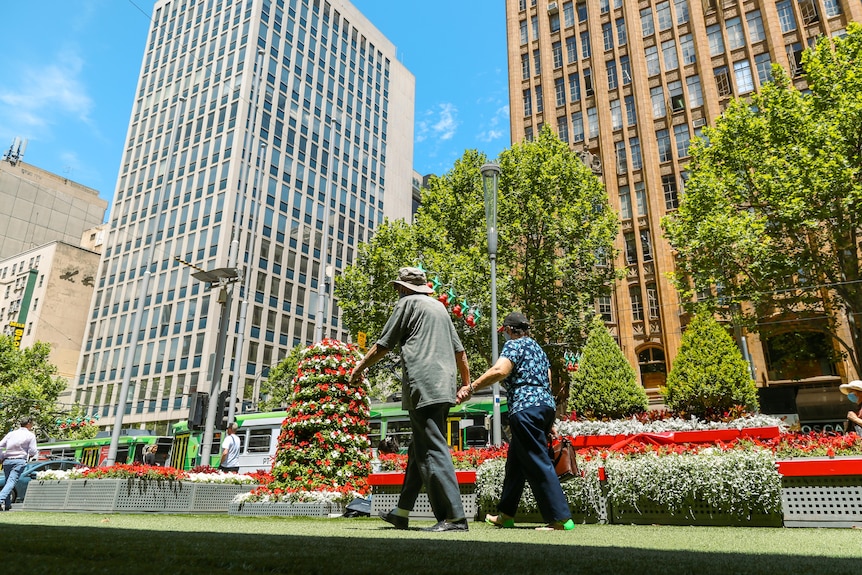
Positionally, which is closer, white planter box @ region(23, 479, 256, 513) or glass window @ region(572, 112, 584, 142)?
white planter box @ region(23, 479, 256, 513)

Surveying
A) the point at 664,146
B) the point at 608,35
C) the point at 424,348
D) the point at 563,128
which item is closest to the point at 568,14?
the point at 608,35

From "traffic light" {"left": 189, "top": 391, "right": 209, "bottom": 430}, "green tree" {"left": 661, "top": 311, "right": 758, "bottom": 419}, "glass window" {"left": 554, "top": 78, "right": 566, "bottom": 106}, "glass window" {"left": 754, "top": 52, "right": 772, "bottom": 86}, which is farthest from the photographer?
"glass window" {"left": 554, "top": 78, "right": 566, "bottom": 106}

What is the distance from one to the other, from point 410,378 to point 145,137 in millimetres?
72020

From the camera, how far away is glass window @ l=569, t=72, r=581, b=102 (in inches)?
1583

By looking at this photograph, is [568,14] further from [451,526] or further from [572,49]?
[451,526]

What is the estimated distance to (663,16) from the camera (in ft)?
124

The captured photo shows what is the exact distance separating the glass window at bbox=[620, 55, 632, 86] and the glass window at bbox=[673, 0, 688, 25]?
12.3 ft

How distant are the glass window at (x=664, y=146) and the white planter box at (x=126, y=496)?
33.1 m

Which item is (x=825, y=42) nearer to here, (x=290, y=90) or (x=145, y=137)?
(x=290, y=90)

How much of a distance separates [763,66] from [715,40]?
3742 millimetres

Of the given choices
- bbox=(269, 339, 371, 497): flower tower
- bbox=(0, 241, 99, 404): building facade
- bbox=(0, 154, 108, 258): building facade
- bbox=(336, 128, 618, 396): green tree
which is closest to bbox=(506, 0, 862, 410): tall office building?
bbox=(336, 128, 618, 396): green tree

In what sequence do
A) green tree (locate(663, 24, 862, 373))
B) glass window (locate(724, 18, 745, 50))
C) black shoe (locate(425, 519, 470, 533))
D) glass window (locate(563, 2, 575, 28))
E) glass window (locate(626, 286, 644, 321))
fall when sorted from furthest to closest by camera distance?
glass window (locate(563, 2, 575, 28)) < glass window (locate(724, 18, 745, 50)) < glass window (locate(626, 286, 644, 321)) < green tree (locate(663, 24, 862, 373)) < black shoe (locate(425, 519, 470, 533))

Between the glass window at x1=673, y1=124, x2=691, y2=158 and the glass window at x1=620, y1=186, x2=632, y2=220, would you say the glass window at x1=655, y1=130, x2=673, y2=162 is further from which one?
the glass window at x1=620, y1=186, x2=632, y2=220

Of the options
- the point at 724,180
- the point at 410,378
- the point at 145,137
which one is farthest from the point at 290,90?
the point at 410,378
